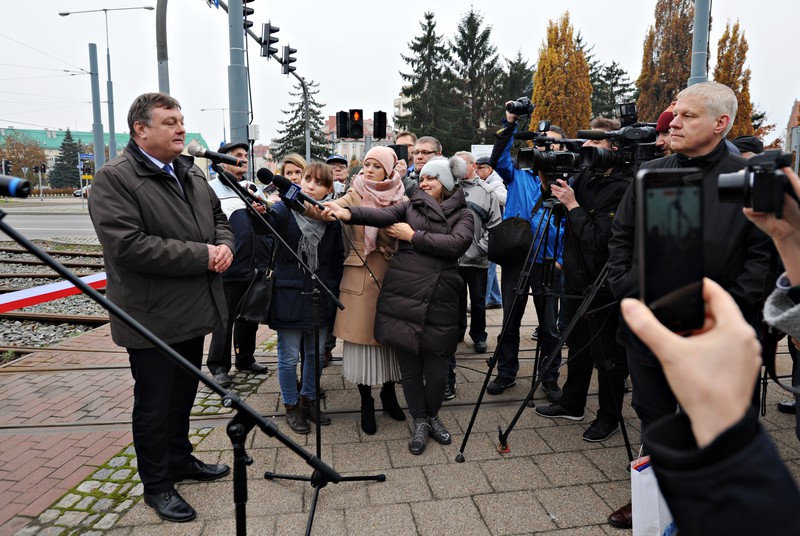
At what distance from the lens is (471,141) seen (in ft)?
133

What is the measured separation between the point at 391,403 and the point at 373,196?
1.64 metres

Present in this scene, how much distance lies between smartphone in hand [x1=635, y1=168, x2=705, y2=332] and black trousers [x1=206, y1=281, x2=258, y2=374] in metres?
4.42

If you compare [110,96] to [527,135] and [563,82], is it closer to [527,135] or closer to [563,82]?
[527,135]

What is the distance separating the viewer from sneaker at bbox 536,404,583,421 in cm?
421

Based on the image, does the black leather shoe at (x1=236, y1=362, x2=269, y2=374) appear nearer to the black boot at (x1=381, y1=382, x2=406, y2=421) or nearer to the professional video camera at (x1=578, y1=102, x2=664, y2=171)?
the black boot at (x1=381, y1=382, x2=406, y2=421)

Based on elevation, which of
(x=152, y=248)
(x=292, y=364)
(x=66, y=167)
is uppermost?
(x=66, y=167)

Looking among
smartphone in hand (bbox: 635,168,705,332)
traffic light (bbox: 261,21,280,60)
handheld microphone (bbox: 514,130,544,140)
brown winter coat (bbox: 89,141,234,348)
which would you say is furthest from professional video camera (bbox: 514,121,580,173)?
traffic light (bbox: 261,21,280,60)

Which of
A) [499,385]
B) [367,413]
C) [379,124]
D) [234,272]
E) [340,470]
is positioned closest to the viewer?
[340,470]

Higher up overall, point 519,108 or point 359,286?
point 519,108

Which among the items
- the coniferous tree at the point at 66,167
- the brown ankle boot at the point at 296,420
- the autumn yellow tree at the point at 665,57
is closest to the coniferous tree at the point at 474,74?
the autumn yellow tree at the point at 665,57

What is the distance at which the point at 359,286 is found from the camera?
396 cm

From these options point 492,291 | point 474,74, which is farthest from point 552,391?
point 474,74

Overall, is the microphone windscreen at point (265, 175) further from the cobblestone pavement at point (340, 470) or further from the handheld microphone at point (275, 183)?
the cobblestone pavement at point (340, 470)

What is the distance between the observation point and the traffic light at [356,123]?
1217 cm
